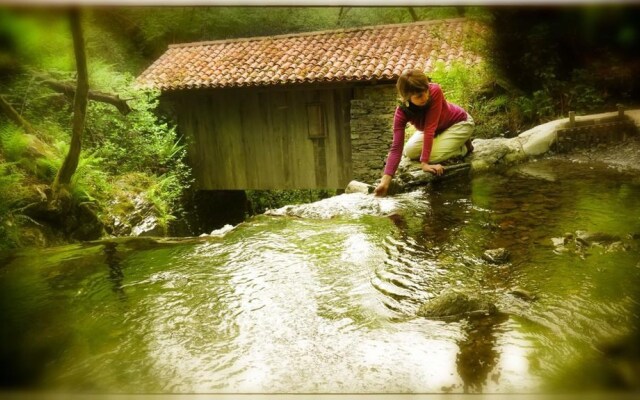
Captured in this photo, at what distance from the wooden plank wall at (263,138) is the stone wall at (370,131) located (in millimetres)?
164

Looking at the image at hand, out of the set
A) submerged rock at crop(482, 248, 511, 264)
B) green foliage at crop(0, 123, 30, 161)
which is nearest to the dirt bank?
submerged rock at crop(482, 248, 511, 264)

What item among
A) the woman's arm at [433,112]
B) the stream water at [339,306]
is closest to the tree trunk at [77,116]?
the stream water at [339,306]

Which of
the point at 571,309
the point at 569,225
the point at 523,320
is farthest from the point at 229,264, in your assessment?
the point at 569,225

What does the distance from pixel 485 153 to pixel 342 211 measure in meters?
1.53

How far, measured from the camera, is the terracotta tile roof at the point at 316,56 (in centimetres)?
247

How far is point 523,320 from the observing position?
1.35 metres

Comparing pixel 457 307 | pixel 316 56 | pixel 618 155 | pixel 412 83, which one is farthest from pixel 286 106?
pixel 457 307

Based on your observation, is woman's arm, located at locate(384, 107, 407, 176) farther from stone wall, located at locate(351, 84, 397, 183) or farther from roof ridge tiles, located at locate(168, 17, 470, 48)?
stone wall, located at locate(351, 84, 397, 183)

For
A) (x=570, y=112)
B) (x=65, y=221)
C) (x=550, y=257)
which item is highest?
(x=570, y=112)

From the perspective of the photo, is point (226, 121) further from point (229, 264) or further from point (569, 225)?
point (569, 225)

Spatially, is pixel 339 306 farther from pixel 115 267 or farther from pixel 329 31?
pixel 329 31

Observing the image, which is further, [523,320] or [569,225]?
[569,225]

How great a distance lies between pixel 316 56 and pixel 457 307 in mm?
3211

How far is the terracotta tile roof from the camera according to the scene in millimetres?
2473
